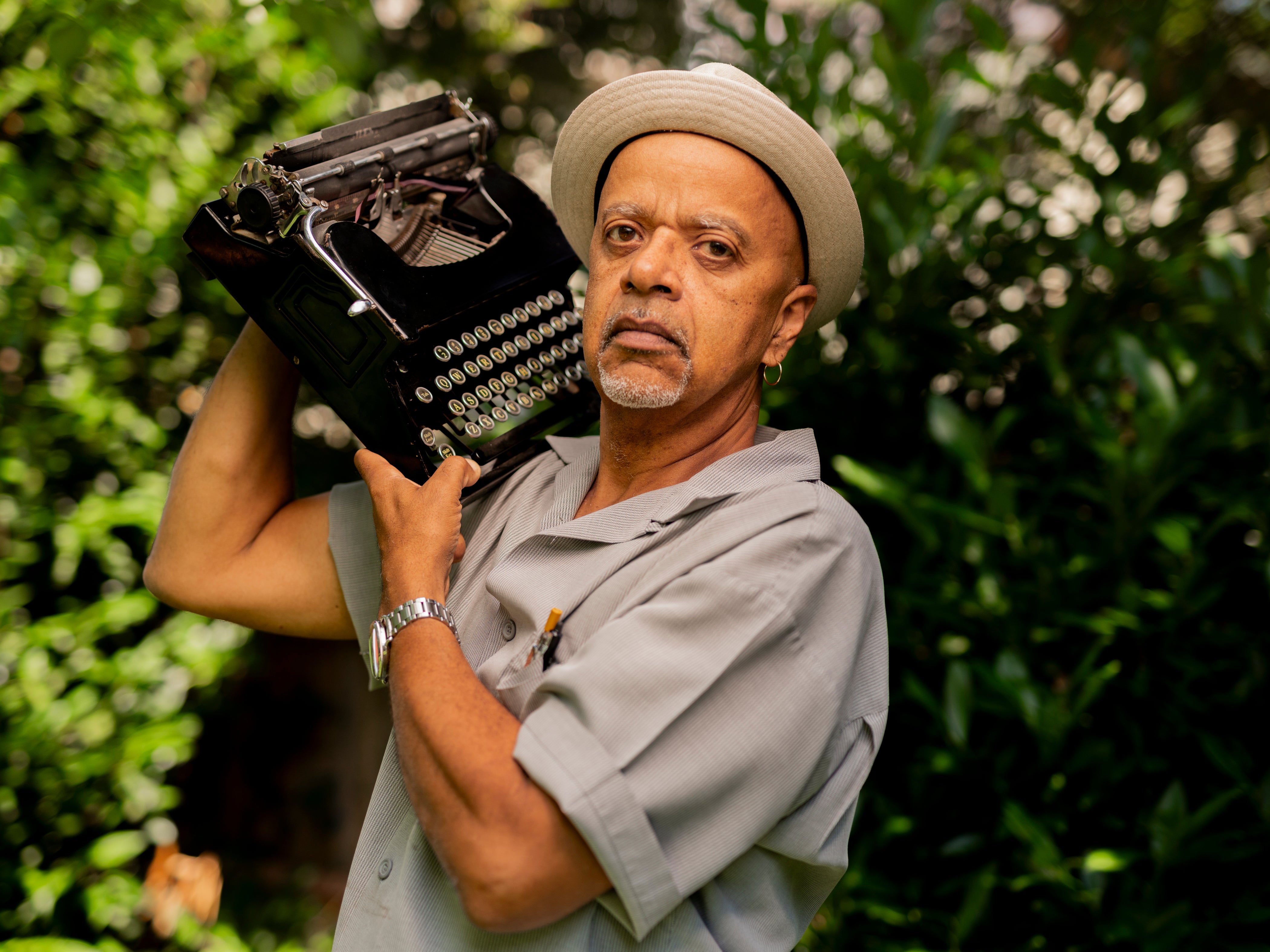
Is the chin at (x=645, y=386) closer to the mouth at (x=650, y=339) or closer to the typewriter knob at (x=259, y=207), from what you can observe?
the mouth at (x=650, y=339)

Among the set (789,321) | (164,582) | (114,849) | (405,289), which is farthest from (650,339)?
(114,849)

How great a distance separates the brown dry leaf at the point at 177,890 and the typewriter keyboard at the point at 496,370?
2.25 m

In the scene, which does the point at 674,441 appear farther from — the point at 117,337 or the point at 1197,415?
the point at 117,337

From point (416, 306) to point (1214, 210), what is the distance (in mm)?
1902

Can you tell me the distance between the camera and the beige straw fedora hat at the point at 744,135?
4.36 feet

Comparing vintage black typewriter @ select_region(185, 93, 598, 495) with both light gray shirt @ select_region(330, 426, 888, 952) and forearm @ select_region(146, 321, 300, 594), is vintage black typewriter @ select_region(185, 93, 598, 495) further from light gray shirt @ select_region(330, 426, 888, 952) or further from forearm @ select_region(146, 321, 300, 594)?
light gray shirt @ select_region(330, 426, 888, 952)

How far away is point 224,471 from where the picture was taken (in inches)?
61.4

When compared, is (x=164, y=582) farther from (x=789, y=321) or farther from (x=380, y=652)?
(x=789, y=321)

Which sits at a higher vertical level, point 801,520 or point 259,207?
point 259,207

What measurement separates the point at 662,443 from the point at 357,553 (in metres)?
0.59

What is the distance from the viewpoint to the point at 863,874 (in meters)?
1.87

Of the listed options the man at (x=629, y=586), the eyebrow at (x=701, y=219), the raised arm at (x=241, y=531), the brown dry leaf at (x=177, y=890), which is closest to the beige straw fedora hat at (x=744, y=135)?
the man at (x=629, y=586)

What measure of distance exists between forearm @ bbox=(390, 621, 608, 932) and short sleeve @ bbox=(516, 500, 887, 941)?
3 cm

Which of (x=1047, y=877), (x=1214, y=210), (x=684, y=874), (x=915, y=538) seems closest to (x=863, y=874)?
(x=1047, y=877)
